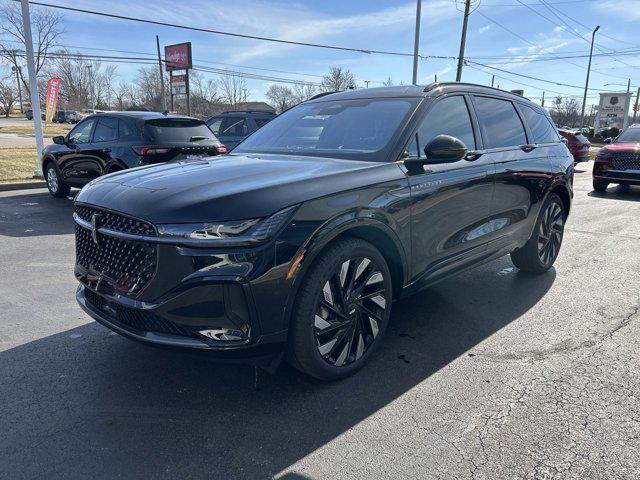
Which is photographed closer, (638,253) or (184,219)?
(184,219)

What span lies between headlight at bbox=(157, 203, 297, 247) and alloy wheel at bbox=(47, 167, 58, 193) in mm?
8983

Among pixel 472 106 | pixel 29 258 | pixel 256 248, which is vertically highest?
pixel 472 106

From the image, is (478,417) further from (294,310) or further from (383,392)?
(294,310)

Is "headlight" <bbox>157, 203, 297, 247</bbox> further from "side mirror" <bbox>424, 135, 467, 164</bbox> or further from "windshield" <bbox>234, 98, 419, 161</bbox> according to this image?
"side mirror" <bbox>424, 135, 467, 164</bbox>

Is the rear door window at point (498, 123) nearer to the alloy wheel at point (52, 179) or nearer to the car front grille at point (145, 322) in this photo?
the car front grille at point (145, 322)

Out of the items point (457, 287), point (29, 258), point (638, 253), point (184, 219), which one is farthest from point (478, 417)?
point (29, 258)

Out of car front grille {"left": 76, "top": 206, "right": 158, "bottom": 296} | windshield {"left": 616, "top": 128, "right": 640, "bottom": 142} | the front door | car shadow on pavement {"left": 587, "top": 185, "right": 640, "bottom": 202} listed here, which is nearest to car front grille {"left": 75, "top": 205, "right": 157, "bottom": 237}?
car front grille {"left": 76, "top": 206, "right": 158, "bottom": 296}

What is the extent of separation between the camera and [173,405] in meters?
2.76

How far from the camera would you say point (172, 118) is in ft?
28.1

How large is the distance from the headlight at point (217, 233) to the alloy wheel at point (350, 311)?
57 centimetres

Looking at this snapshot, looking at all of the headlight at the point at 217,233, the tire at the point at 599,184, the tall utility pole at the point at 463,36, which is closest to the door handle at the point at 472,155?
the headlight at the point at 217,233

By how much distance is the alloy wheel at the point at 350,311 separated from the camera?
2.83 m

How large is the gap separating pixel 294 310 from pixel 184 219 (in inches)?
29.8

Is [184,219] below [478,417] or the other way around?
the other way around
